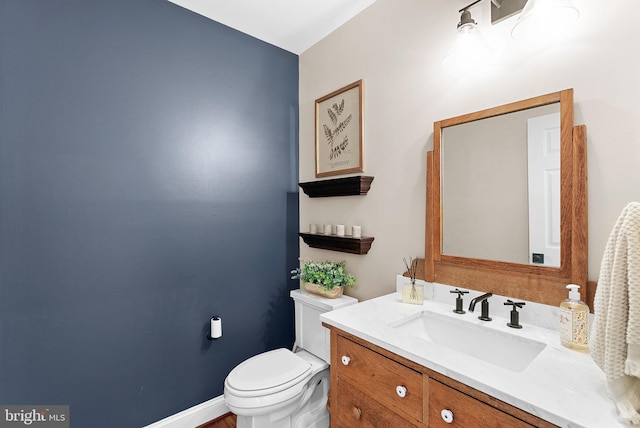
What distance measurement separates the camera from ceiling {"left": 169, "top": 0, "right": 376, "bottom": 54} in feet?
A: 5.98

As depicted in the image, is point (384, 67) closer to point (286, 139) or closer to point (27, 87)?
point (286, 139)

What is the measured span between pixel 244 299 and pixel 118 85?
1.49 m

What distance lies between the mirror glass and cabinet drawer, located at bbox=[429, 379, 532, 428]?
63cm

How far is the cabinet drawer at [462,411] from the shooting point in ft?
2.45

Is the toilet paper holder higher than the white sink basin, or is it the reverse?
the white sink basin

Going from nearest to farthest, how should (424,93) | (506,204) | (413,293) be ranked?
1. (506,204)
2. (413,293)
3. (424,93)

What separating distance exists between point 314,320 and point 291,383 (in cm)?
45

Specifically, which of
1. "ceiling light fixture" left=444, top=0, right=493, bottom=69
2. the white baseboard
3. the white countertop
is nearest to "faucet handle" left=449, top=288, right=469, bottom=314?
the white countertop

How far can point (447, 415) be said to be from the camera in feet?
2.78

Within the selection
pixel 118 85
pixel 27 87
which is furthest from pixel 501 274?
pixel 27 87

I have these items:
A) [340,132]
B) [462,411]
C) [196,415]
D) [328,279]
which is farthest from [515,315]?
[196,415]

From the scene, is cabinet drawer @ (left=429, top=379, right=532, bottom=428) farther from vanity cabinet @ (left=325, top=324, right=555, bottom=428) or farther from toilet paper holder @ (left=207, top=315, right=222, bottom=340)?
toilet paper holder @ (left=207, top=315, right=222, bottom=340)

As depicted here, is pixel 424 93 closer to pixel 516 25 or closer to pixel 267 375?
pixel 516 25

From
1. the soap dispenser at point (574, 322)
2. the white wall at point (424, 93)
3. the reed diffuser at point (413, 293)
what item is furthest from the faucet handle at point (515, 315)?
the reed diffuser at point (413, 293)
